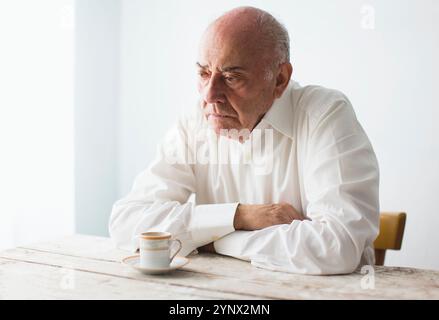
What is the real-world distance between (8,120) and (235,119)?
1690mm

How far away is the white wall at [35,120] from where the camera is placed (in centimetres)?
289

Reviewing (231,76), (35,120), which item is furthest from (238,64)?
(35,120)

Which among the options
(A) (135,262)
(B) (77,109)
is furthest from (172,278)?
(B) (77,109)

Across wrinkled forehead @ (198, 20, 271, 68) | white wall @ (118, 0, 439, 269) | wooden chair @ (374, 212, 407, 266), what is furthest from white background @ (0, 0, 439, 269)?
wrinkled forehead @ (198, 20, 271, 68)

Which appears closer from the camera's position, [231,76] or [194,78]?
[231,76]

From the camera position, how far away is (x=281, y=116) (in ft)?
5.82

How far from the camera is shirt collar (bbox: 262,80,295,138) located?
1.76m

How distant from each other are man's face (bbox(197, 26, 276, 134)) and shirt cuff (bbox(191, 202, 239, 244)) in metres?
0.27

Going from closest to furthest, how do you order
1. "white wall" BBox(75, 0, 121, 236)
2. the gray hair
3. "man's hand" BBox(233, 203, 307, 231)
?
"man's hand" BBox(233, 203, 307, 231) < the gray hair < "white wall" BBox(75, 0, 121, 236)

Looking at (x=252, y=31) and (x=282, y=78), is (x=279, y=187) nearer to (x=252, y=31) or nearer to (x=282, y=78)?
(x=282, y=78)

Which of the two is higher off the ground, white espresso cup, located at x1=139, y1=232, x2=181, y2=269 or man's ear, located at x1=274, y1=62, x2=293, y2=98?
man's ear, located at x1=274, y1=62, x2=293, y2=98

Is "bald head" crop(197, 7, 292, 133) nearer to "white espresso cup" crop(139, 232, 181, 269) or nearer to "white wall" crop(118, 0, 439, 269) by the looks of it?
"white espresso cup" crop(139, 232, 181, 269)

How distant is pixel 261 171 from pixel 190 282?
599mm
